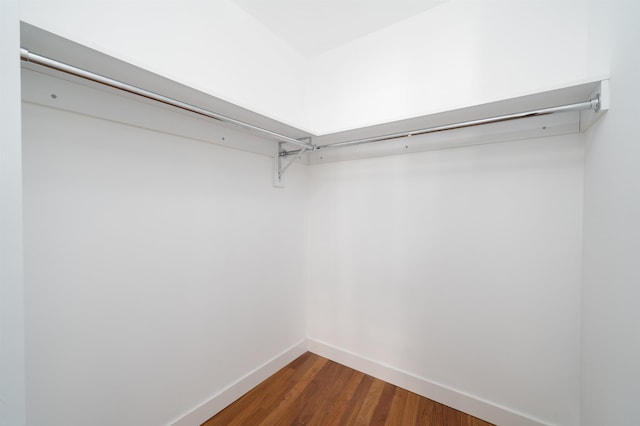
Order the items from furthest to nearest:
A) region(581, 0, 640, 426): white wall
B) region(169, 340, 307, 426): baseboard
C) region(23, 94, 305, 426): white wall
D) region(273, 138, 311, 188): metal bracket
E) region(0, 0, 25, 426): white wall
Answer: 1. region(273, 138, 311, 188): metal bracket
2. region(169, 340, 307, 426): baseboard
3. region(23, 94, 305, 426): white wall
4. region(581, 0, 640, 426): white wall
5. region(0, 0, 25, 426): white wall

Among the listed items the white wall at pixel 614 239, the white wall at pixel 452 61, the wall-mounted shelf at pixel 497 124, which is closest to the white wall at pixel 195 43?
the white wall at pixel 452 61

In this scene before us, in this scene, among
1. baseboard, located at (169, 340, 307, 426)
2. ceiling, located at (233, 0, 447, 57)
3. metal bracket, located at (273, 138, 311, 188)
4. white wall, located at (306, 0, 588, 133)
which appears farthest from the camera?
metal bracket, located at (273, 138, 311, 188)

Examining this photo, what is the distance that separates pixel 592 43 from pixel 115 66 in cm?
201

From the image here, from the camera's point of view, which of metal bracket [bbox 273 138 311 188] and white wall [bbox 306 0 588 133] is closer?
white wall [bbox 306 0 588 133]

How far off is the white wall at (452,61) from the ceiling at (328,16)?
0.07 m

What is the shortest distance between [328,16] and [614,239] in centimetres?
190

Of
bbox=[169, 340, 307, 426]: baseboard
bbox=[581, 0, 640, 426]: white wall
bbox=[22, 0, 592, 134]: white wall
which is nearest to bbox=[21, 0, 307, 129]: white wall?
bbox=[22, 0, 592, 134]: white wall

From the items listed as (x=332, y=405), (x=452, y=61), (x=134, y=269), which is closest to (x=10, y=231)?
(x=134, y=269)

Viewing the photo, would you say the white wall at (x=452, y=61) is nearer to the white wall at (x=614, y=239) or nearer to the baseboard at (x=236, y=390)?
the white wall at (x=614, y=239)

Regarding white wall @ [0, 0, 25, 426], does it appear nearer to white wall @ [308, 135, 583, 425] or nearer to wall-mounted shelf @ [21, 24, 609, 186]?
wall-mounted shelf @ [21, 24, 609, 186]

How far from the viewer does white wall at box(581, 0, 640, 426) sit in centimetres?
78

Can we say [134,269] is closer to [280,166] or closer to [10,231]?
[10,231]

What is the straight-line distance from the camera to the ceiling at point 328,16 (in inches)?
61.5

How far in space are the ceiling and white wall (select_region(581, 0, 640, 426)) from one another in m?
1.00
